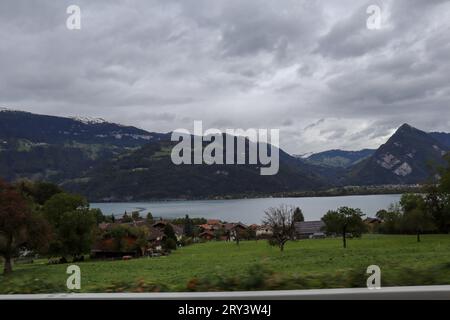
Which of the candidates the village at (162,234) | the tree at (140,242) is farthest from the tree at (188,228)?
the tree at (140,242)

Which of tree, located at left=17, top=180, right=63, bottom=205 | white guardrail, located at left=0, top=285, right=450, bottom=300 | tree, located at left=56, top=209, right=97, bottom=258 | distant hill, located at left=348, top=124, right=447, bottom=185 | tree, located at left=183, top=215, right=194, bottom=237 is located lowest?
tree, located at left=183, top=215, right=194, bottom=237

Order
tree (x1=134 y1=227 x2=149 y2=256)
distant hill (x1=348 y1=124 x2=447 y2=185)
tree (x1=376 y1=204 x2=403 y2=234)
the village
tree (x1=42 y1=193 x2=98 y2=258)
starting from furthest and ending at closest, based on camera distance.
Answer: distant hill (x1=348 y1=124 x2=447 y2=185) < tree (x1=376 y1=204 x2=403 y2=234) < tree (x1=134 y1=227 x2=149 y2=256) < the village < tree (x1=42 y1=193 x2=98 y2=258)

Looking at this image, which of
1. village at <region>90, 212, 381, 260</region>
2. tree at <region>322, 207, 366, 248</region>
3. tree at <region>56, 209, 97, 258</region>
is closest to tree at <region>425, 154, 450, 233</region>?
tree at <region>322, 207, 366, 248</region>

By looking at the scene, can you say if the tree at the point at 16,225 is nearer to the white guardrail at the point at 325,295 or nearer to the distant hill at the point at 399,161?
the white guardrail at the point at 325,295

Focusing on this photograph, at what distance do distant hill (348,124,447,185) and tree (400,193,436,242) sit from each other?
4420cm

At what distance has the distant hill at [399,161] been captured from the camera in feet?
315

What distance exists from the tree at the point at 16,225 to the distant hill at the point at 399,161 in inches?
2960

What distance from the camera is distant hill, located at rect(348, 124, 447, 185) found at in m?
96.2

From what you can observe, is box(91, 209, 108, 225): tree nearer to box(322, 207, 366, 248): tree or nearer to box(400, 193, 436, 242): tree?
box(322, 207, 366, 248): tree

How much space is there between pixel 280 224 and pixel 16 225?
26.3m
